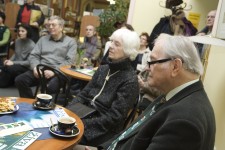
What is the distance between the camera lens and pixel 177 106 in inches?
36.8

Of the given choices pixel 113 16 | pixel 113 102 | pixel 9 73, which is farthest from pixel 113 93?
pixel 113 16

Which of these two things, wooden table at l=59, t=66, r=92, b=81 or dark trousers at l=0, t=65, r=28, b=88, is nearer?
wooden table at l=59, t=66, r=92, b=81

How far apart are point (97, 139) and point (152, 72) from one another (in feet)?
2.93

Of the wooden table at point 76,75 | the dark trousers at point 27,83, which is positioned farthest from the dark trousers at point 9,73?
the wooden table at point 76,75

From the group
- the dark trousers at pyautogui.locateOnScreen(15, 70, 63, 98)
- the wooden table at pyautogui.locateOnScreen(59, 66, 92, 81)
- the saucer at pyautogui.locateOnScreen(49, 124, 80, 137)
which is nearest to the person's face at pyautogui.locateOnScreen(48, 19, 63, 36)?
the dark trousers at pyautogui.locateOnScreen(15, 70, 63, 98)

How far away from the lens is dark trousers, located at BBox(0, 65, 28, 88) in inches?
158

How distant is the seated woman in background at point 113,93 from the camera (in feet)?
6.09

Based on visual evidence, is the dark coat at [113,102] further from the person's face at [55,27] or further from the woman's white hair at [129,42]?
the person's face at [55,27]

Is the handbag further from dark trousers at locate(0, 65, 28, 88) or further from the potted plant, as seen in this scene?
the potted plant

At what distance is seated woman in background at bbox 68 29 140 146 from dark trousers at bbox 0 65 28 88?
2179 mm

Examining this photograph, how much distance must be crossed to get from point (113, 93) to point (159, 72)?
86cm

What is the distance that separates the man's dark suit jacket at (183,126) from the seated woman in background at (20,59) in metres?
3.27

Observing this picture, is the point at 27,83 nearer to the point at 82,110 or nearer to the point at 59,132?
the point at 82,110

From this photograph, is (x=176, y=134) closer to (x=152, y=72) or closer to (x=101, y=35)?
(x=152, y=72)
